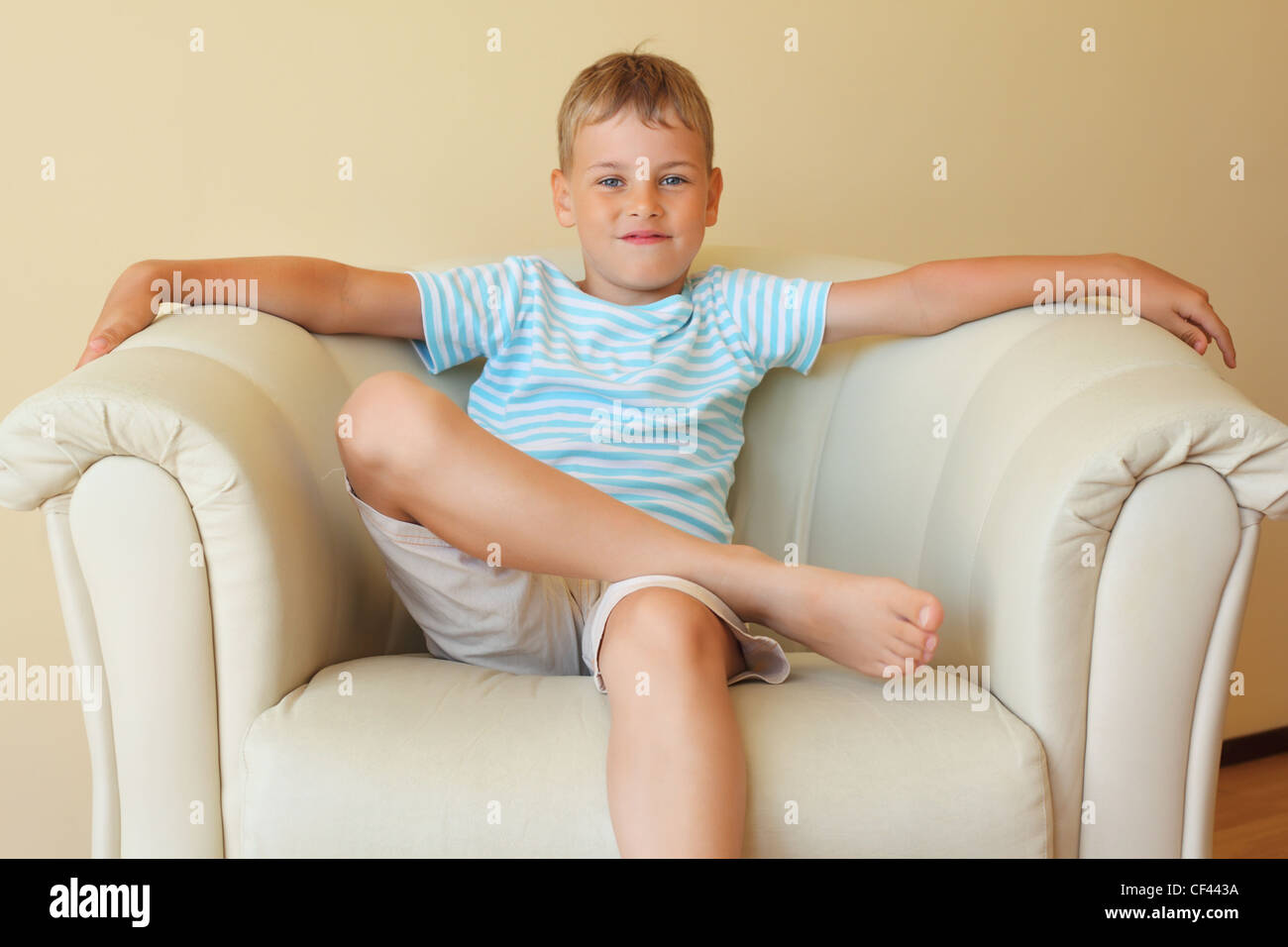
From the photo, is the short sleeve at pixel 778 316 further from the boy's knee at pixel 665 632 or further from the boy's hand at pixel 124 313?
the boy's hand at pixel 124 313

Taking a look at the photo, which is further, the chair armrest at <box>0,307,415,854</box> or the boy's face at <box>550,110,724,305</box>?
the boy's face at <box>550,110,724,305</box>

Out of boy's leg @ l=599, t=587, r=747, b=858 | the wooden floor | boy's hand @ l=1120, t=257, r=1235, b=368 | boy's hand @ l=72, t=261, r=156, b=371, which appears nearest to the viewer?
boy's leg @ l=599, t=587, r=747, b=858

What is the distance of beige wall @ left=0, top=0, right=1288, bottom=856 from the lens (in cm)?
147

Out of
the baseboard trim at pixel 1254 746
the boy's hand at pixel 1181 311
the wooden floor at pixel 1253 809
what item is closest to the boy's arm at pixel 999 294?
the boy's hand at pixel 1181 311

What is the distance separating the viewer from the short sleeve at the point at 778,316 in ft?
4.47

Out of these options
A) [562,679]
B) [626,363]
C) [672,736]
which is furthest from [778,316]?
[672,736]

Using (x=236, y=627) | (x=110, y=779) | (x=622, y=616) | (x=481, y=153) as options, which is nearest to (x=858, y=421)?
(x=622, y=616)

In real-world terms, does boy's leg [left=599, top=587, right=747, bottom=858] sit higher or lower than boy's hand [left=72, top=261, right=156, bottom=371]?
lower

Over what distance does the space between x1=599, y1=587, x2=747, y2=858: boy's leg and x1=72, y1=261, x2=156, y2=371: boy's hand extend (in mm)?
535

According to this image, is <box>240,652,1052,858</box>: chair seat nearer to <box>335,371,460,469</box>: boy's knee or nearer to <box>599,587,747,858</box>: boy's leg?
<box>599,587,747,858</box>: boy's leg

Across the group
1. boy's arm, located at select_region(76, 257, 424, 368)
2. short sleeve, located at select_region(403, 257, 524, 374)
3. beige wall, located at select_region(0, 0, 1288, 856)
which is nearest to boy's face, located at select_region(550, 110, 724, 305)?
short sleeve, located at select_region(403, 257, 524, 374)

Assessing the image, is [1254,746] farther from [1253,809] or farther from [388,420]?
[388,420]
